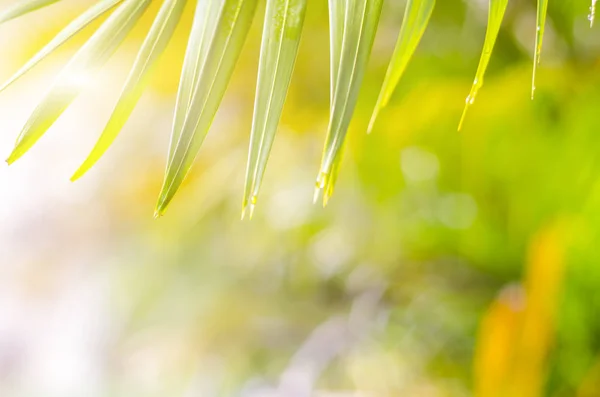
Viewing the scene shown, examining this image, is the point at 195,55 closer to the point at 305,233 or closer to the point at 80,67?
the point at 80,67

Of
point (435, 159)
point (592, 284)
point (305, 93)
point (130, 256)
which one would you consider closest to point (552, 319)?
point (592, 284)

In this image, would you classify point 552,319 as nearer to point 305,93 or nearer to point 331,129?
point 305,93

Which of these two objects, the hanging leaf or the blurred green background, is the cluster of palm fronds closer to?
the hanging leaf

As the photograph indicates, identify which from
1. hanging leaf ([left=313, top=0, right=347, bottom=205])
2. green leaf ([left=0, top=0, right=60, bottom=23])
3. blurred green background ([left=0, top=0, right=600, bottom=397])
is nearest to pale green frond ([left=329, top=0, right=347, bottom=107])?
hanging leaf ([left=313, top=0, right=347, bottom=205])

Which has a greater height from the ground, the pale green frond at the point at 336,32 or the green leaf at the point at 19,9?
the green leaf at the point at 19,9

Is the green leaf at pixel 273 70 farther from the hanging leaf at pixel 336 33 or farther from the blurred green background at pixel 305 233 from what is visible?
the blurred green background at pixel 305 233

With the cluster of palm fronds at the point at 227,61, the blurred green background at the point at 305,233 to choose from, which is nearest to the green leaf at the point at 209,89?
the cluster of palm fronds at the point at 227,61

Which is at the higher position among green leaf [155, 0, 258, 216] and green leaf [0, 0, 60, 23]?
green leaf [0, 0, 60, 23]
